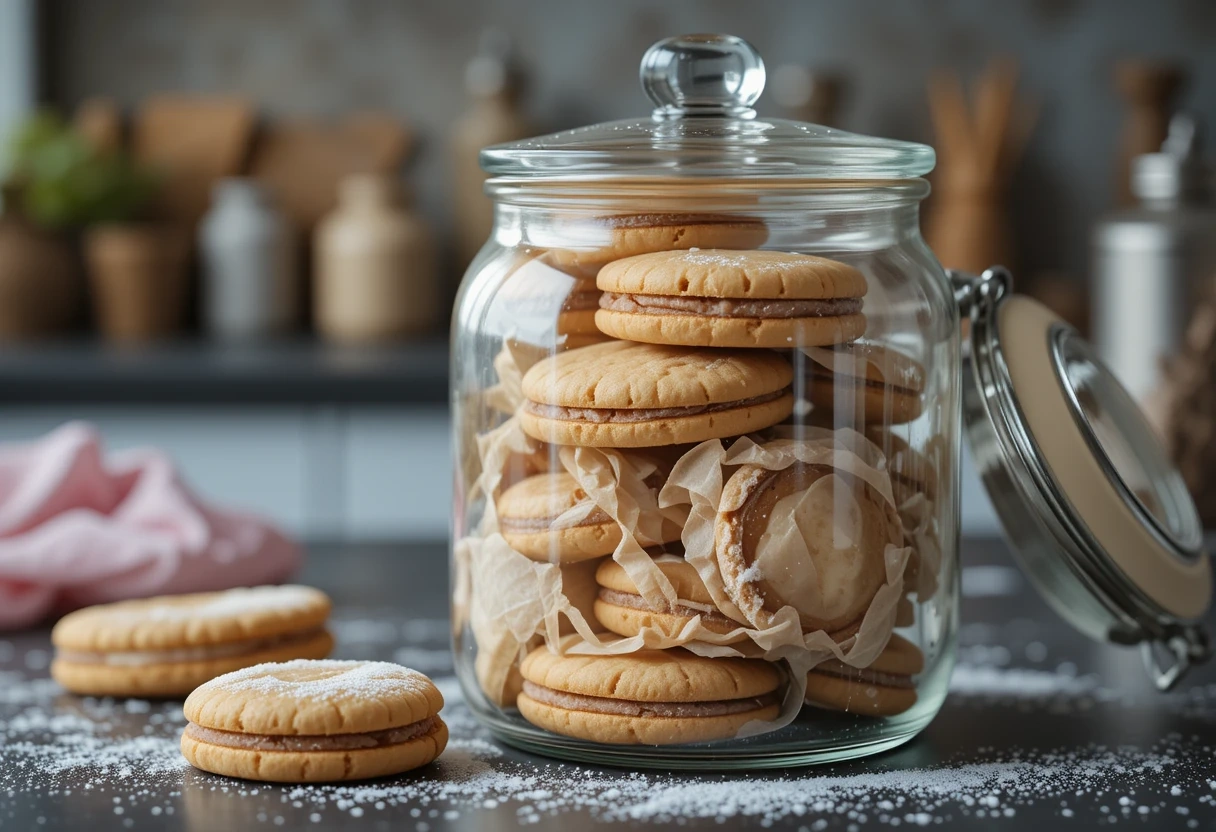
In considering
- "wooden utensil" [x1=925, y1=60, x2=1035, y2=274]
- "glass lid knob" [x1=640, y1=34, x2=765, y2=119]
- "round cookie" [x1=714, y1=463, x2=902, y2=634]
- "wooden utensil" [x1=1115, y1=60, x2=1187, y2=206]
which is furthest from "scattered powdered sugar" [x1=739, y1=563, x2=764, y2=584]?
"wooden utensil" [x1=1115, y1=60, x2=1187, y2=206]

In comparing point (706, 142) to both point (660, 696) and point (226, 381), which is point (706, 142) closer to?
point (660, 696)

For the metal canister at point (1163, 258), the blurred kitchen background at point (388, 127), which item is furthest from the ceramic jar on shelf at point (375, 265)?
the metal canister at point (1163, 258)

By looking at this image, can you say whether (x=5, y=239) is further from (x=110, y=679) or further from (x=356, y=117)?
(x=110, y=679)

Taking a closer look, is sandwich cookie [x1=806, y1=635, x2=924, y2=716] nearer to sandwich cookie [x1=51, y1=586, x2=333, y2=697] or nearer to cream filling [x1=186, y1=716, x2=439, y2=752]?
cream filling [x1=186, y1=716, x2=439, y2=752]

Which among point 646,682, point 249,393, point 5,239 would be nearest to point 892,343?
point 646,682

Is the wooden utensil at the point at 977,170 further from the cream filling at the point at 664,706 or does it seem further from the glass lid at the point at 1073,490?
the cream filling at the point at 664,706

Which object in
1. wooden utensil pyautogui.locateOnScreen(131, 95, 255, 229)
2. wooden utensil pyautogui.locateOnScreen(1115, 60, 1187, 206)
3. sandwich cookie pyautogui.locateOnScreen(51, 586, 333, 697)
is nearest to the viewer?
sandwich cookie pyautogui.locateOnScreen(51, 586, 333, 697)
